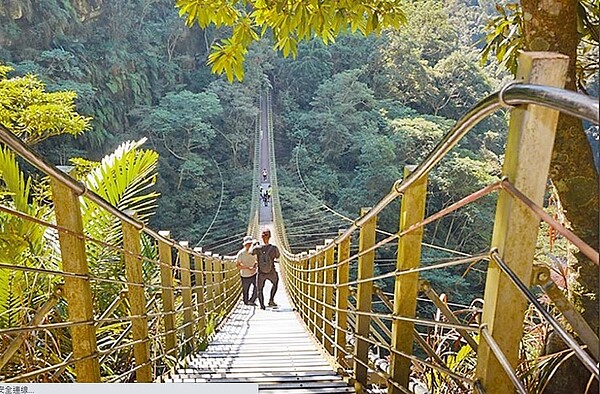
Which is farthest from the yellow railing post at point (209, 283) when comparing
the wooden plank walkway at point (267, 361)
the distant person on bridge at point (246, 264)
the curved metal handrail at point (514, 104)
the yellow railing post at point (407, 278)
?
the curved metal handrail at point (514, 104)

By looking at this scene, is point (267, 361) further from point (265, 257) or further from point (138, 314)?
point (265, 257)

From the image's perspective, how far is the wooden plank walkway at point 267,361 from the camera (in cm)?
181

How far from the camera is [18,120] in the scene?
4.39 metres

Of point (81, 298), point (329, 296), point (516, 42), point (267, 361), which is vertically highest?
point (516, 42)

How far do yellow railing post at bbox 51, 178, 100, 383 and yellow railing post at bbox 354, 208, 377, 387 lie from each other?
0.82 m

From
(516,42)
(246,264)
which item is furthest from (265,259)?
(516,42)

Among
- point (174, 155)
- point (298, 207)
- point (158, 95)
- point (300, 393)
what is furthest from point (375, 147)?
point (300, 393)

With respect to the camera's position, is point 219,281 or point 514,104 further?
point 219,281

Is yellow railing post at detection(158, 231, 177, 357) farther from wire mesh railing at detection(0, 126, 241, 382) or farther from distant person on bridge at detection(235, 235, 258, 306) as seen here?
distant person on bridge at detection(235, 235, 258, 306)

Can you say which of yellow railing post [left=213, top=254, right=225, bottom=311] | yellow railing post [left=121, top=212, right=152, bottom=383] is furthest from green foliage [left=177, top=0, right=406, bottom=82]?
yellow railing post [left=213, top=254, right=225, bottom=311]

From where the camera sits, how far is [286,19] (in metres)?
1.58

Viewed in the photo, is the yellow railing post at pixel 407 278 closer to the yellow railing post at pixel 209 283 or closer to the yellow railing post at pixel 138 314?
the yellow railing post at pixel 138 314

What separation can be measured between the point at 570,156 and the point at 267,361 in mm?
1624

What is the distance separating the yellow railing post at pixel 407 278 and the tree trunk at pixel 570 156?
325 millimetres
